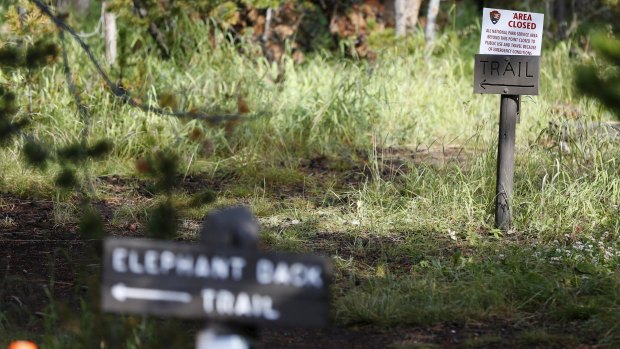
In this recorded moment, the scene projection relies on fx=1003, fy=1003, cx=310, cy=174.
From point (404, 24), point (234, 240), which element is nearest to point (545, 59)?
point (404, 24)

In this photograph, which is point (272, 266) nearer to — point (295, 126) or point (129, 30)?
point (295, 126)

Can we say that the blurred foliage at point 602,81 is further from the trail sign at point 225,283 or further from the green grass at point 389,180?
the trail sign at point 225,283

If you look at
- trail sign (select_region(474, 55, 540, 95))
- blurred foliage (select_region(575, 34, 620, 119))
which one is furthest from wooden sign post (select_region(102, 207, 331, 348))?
trail sign (select_region(474, 55, 540, 95))

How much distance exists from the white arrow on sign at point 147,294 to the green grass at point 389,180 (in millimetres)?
1090

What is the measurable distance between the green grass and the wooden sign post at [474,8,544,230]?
1.86 ft

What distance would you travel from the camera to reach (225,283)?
251 cm

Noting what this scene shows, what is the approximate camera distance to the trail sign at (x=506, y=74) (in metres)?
5.79

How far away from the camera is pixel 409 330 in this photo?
4355 mm

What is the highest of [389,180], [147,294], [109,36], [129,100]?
[109,36]

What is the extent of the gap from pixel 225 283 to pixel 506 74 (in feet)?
12.0

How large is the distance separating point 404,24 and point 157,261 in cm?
927

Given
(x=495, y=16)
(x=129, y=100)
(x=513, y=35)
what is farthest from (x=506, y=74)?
(x=129, y=100)

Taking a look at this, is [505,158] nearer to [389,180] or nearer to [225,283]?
[389,180]

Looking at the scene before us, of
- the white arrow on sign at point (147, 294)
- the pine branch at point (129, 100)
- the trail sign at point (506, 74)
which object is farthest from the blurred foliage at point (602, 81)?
the trail sign at point (506, 74)
